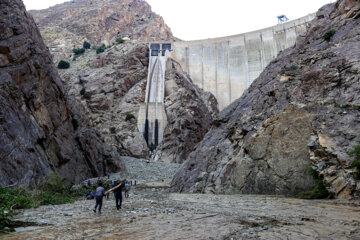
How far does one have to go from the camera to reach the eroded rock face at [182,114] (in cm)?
4691

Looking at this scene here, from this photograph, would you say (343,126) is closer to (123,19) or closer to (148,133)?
(148,133)

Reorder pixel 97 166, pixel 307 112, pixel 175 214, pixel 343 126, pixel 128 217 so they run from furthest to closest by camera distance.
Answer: pixel 97 166 → pixel 307 112 → pixel 343 126 → pixel 175 214 → pixel 128 217

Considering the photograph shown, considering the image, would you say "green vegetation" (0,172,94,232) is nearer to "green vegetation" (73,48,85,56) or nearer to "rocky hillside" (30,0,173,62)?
"green vegetation" (73,48,85,56)

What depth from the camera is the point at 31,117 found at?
2239 centimetres

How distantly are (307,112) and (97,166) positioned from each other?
925 inches

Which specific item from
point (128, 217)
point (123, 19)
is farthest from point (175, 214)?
point (123, 19)

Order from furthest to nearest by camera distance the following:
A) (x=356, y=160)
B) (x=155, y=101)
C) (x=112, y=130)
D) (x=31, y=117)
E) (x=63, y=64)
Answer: (x=63, y=64)
(x=155, y=101)
(x=112, y=130)
(x=31, y=117)
(x=356, y=160)

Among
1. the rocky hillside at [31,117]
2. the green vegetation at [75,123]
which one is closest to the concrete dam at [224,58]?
the green vegetation at [75,123]

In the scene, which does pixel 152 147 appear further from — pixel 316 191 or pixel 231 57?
pixel 316 191

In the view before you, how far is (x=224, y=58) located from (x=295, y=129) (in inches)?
1839

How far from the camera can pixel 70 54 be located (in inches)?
2844

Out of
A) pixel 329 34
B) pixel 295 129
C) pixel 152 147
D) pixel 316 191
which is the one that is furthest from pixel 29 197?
pixel 152 147

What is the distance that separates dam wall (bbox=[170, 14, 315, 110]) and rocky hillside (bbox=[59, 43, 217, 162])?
325cm

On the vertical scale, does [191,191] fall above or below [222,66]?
below
